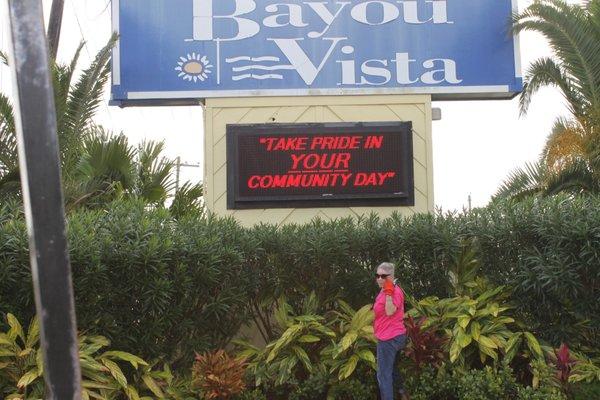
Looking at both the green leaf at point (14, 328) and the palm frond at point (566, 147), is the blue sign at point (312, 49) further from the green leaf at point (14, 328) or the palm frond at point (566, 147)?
the green leaf at point (14, 328)

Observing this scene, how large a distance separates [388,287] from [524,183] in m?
7.21

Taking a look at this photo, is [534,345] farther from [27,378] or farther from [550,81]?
[550,81]

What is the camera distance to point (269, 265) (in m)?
10.7

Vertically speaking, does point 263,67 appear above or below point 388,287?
above

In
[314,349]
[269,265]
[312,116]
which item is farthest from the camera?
[312,116]

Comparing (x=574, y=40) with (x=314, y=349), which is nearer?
(x=314, y=349)

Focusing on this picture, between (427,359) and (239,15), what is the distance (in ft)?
22.2

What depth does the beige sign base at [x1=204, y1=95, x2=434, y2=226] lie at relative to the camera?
42.8ft

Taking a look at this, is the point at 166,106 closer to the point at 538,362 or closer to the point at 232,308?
the point at 232,308

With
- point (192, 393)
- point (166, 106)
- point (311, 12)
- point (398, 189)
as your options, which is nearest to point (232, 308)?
point (192, 393)

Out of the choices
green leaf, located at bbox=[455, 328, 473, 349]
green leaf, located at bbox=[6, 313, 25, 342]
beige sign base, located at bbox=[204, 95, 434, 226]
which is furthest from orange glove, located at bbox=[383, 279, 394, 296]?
beige sign base, located at bbox=[204, 95, 434, 226]

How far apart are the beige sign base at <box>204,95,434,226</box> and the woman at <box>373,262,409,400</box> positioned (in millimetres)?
4007

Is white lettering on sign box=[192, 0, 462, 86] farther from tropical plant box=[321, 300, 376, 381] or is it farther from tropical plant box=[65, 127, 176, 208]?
tropical plant box=[321, 300, 376, 381]

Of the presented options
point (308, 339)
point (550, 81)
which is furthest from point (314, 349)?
point (550, 81)
